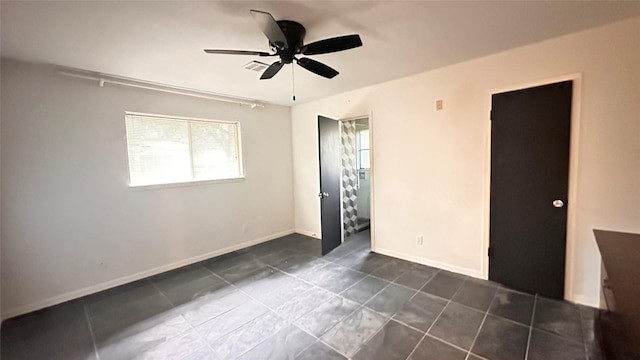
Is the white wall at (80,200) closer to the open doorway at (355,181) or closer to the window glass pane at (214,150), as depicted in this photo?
the window glass pane at (214,150)

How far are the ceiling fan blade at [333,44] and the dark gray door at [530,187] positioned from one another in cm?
183

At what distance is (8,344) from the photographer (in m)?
2.10

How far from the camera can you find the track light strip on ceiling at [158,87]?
2779 mm

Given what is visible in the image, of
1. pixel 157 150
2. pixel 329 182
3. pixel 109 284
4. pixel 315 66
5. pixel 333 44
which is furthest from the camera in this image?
pixel 329 182

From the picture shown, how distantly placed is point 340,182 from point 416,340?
8.74ft

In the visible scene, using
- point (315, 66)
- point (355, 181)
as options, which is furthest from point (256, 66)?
point (355, 181)

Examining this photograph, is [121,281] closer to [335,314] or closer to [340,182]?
[335,314]

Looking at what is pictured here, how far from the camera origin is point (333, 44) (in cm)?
185

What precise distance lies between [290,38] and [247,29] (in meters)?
0.37

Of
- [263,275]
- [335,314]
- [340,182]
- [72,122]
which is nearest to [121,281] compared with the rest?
[263,275]

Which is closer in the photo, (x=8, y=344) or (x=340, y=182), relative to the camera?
(x=8, y=344)

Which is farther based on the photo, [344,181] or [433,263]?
[344,181]

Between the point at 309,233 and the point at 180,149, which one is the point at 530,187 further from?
the point at 180,149

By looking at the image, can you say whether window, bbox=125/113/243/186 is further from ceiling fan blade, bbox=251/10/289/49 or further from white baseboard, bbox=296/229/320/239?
ceiling fan blade, bbox=251/10/289/49
